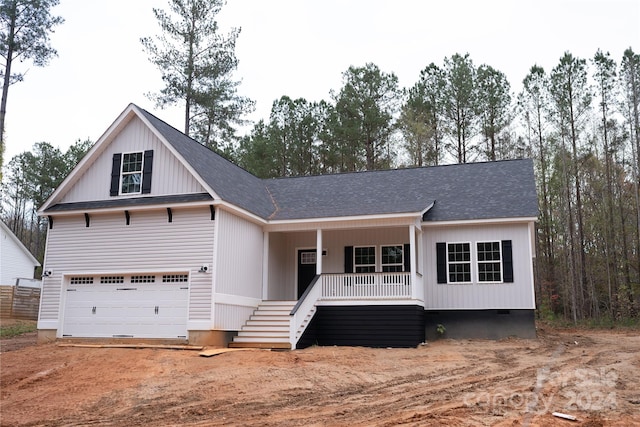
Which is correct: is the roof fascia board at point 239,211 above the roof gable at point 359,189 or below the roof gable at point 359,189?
below

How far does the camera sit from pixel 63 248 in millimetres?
17266

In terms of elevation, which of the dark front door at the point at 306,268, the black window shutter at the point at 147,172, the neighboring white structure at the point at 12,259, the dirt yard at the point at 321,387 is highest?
the black window shutter at the point at 147,172

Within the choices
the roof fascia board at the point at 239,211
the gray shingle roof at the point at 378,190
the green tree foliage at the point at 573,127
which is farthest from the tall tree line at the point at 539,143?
the roof fascia board at the point at 239,211

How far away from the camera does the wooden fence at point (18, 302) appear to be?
27.0 meters

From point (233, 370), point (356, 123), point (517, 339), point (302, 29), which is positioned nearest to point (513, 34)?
point (302, 29)

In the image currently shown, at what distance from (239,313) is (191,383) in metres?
5.37

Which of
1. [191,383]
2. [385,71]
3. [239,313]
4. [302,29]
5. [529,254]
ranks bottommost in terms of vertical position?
[191,383]

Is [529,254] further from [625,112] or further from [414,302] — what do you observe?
[625,112]

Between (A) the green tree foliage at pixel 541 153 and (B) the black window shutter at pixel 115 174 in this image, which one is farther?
(A) the green tree foliage at pixel 541 153

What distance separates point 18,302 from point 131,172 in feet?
46.7

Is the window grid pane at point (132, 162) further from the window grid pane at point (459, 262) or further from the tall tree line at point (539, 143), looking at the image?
the tall tree line at point (539, 143)

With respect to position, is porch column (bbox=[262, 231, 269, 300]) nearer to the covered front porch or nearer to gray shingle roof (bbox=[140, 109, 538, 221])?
the covered front porch

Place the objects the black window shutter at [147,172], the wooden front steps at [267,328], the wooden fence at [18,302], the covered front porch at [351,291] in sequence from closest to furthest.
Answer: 1. the wooden front steps at [267,328]
2. the covered front porch at [351,291]
3. the black window shutter at [147,172]
4. the wooden fence at [18,302]

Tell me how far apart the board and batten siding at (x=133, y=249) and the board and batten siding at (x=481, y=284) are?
7.13 metres
